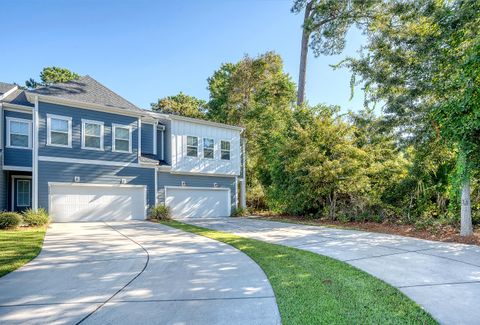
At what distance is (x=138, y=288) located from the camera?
14.0 feet

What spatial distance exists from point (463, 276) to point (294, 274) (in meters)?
2.59

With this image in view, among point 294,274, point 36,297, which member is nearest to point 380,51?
point 294,274

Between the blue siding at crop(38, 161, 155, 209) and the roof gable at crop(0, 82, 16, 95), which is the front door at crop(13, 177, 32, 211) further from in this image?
the roof gable at crop(0, 82, 16, 95)

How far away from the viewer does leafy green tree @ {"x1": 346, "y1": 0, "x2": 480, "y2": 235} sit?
7.35m

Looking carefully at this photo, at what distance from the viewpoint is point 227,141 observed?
18.2 meters

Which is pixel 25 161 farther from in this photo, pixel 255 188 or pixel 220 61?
pixel 220 61

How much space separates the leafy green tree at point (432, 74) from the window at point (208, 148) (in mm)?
8596

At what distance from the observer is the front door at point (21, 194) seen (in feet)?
47.8

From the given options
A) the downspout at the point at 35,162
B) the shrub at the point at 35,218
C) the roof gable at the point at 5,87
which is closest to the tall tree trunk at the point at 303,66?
the downspout at the point at 35,162

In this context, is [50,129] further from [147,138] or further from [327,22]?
[327,22]

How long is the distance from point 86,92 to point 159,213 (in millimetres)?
6790

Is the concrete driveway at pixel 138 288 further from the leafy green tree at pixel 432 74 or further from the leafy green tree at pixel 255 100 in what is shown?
the leafy green tree at pixel 255 100

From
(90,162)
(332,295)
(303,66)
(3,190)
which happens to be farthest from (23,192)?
(303,66)

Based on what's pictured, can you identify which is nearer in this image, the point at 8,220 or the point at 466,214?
the point at 466,214
